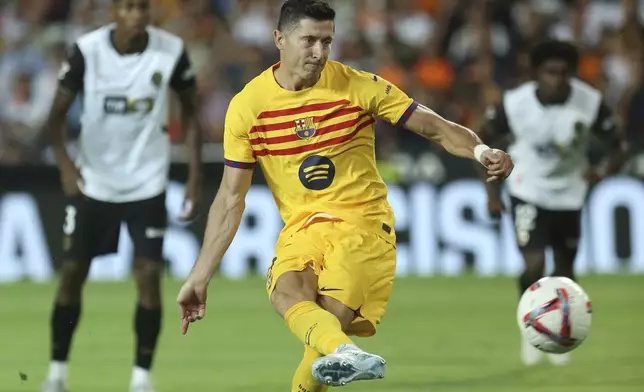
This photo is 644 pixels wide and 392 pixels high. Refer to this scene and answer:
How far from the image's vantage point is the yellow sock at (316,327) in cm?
588

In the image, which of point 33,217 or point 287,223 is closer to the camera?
point 287,223

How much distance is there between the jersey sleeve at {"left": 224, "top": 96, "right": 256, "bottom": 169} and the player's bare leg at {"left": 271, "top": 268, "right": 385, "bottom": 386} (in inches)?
23.6

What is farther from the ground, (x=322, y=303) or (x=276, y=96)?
(x=276, y=96)

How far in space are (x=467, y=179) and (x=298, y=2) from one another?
31.2ft

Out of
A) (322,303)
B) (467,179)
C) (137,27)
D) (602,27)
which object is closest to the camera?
(322,303)

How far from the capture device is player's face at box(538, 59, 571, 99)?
9984mm

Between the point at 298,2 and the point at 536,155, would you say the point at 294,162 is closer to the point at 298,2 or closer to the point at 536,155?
the point at 298,2

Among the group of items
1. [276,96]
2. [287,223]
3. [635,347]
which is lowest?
[635,347]

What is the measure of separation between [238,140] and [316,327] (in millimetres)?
1063

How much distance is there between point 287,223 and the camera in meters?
6.73

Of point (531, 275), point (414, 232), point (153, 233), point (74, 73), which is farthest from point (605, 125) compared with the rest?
point (414, 232)

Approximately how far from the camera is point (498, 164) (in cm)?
582

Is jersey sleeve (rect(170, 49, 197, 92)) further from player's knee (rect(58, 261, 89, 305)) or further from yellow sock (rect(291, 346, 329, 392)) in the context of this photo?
yellow sock (rect(291, 346, 329, 392))

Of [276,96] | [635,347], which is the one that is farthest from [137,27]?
[635,347]
